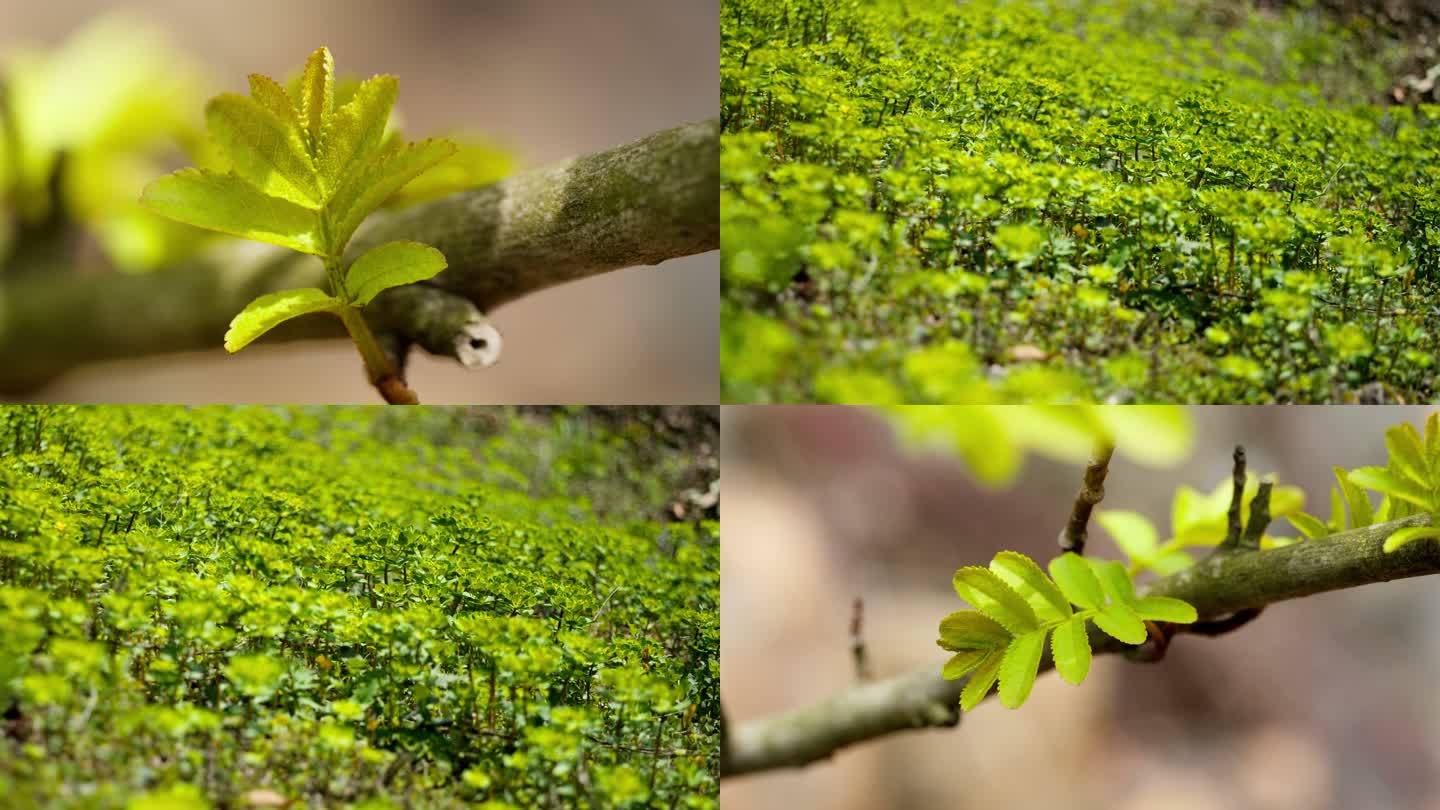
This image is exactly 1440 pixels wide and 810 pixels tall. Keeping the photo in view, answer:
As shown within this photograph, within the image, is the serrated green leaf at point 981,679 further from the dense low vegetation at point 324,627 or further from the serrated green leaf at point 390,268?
the serrated green leaf at point 390,268

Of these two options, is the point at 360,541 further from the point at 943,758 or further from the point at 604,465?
the point at 943,758

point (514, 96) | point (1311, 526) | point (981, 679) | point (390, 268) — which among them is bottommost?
point (981, 679)

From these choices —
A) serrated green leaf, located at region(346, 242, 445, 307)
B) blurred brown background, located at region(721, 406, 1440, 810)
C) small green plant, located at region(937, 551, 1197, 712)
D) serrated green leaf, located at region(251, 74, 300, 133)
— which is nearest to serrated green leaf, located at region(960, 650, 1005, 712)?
small green plant, located at region(937, 551, 1197, 712)

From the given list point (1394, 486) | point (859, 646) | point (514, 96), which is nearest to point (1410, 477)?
point (1394, 486)

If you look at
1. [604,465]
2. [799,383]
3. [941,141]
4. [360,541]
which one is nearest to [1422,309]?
[941,141]

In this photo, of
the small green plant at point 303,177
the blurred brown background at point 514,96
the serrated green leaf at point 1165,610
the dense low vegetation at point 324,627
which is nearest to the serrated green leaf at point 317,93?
the small green plant at point 303,177

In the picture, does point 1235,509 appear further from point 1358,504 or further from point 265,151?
point 265,151
